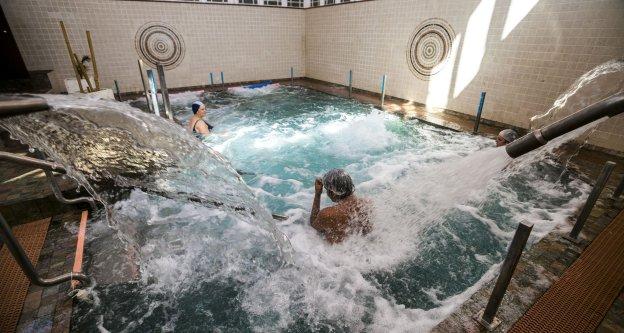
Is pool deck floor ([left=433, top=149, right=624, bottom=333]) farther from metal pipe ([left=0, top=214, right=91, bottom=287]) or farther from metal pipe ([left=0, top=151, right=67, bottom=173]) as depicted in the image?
metal pipe ([left=0, top=151, right=67, bottom=173])

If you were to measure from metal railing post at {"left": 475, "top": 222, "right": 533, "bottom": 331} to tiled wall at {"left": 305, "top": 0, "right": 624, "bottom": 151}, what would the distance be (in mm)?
5895

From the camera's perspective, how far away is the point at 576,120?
1.40 metres

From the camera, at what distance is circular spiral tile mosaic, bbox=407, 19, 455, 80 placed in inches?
318

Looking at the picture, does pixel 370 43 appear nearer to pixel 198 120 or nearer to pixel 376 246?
pixel 198 120

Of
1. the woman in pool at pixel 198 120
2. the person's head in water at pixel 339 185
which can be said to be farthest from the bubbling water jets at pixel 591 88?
the woman in pool at pixel 198 120

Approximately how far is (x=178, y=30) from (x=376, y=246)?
11.2 m

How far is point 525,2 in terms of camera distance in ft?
20.8

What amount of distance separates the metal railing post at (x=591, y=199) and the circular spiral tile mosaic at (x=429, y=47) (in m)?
6.35

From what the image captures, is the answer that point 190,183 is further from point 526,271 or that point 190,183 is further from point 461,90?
point 461,90

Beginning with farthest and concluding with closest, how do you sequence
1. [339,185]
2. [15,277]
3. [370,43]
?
1. [370,43]
2. [339,185]
3. [15,277]

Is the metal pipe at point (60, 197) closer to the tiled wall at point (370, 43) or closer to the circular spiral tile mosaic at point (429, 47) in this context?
the tiled wall at point (370, 43)

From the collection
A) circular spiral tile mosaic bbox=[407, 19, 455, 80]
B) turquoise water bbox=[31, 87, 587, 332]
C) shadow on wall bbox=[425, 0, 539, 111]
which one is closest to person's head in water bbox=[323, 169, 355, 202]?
turquoise water bbox=[31, 87, 587, 332]

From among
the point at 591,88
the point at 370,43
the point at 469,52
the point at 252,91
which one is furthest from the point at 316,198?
the point at 252,91

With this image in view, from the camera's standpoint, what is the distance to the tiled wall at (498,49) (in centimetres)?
564
